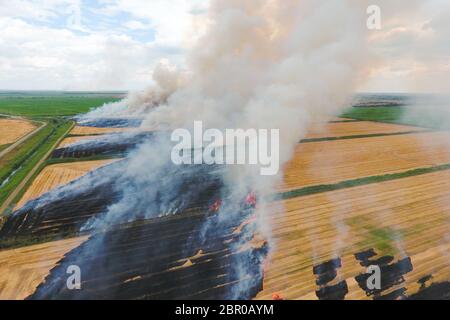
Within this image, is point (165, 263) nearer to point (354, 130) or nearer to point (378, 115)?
point (354, 130)

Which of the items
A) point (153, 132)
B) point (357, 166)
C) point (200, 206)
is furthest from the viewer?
point (153, 132)

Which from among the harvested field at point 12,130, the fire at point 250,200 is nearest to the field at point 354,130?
the fire at point 250,200

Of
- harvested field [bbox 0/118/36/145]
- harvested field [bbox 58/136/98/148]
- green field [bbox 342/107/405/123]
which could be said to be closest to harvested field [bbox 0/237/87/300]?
harvested field [bbox 58/136/98/148]

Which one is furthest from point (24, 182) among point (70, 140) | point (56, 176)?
point (70, 140)

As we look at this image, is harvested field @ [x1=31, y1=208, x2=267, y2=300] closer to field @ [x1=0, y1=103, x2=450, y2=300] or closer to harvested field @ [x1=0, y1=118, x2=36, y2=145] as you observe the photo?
field @ [x1=0, y1=103, x2=450, y2=300]

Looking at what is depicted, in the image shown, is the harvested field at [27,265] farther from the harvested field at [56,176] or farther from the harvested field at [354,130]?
the harvested field at [354,130]
